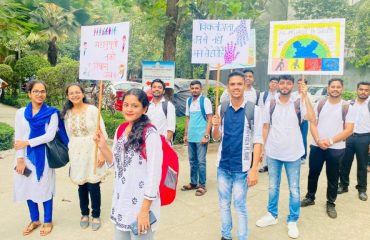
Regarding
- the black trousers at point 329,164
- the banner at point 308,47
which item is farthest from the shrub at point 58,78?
the black trousers at point 329,164

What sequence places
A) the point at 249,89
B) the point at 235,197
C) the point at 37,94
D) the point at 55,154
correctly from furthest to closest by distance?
the point at 249,89, the point at 55,154, the point at 37,94, the point at 235,197

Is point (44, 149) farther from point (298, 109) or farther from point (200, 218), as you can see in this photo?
point (298, 109)

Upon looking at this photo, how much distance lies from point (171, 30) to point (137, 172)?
24.9ft

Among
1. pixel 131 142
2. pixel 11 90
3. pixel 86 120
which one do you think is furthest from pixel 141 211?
pixel 11 90

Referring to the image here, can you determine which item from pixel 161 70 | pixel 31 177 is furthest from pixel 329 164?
pixel 161 70

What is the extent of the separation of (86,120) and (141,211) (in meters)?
1.92

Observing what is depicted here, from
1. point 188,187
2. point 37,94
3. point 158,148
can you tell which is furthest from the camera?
point 188,187

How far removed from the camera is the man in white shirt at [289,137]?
170 inches

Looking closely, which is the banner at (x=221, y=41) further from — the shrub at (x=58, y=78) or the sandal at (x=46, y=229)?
the shrub at (x=58, y=78)

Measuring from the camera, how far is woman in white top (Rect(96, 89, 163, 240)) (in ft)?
8.67

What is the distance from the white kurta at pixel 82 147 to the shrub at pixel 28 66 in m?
15.5

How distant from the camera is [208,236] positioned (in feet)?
14.2

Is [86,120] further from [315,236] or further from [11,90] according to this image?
[11,90]

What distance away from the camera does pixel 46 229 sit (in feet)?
14.3
